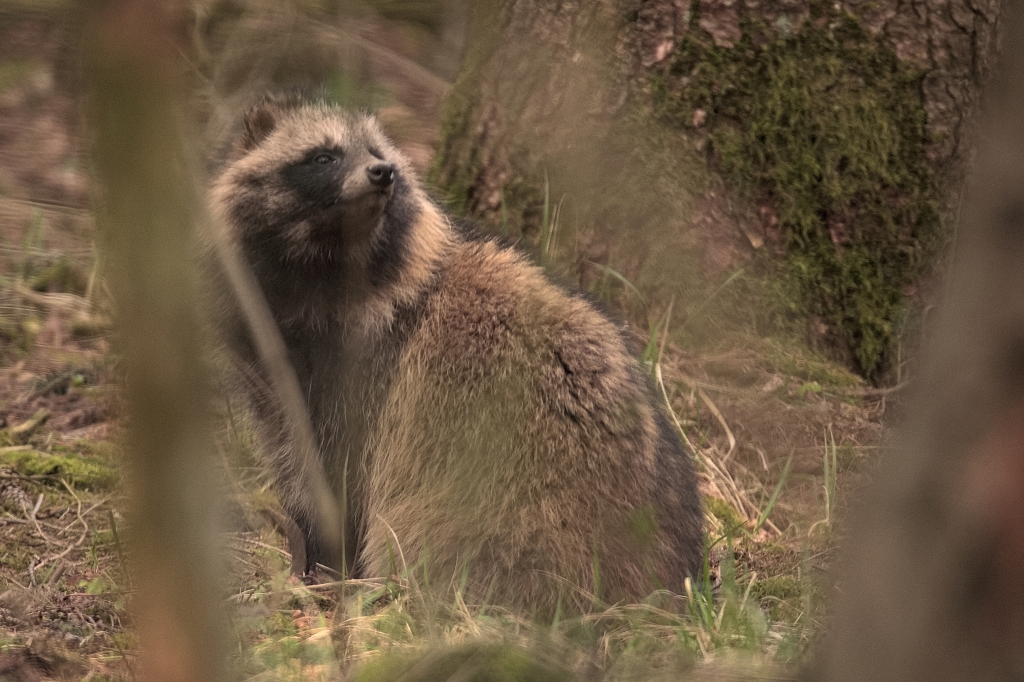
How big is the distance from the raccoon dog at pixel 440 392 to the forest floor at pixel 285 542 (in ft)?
0.63

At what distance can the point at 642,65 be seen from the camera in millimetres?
5117

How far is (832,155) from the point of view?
4.92 metres

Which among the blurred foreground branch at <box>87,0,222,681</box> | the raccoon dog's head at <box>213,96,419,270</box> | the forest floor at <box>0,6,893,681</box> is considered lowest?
the forest floor at <box>0,6,893,681</box>

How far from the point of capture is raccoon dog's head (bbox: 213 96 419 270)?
3998 millimetres

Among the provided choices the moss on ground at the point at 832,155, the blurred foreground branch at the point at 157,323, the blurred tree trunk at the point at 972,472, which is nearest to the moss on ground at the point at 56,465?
the moss on ground at the point at 832,155

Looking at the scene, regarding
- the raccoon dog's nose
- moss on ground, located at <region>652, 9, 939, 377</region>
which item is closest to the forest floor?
moss on ground, located at <region>652, 9, 939, 377</region>

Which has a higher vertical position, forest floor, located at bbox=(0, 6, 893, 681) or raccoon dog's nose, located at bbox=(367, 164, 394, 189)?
raccoon dog's nose, located at bbox=(367, 164, 394, 189)

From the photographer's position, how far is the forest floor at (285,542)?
245cm

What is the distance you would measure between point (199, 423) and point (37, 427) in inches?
159

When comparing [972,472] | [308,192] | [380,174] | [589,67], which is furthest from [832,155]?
[972,472]

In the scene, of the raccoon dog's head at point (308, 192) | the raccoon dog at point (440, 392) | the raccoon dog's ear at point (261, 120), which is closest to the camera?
the raccoon dog at point (440, 392)

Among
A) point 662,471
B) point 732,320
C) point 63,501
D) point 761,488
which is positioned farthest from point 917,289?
point 63,501

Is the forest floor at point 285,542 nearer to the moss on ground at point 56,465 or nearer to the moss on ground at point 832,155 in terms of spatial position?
the moss on ground at point 56,465

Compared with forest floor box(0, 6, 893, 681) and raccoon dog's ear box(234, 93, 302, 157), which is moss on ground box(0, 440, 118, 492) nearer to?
forest floor box(0, 6, 893, 681)
